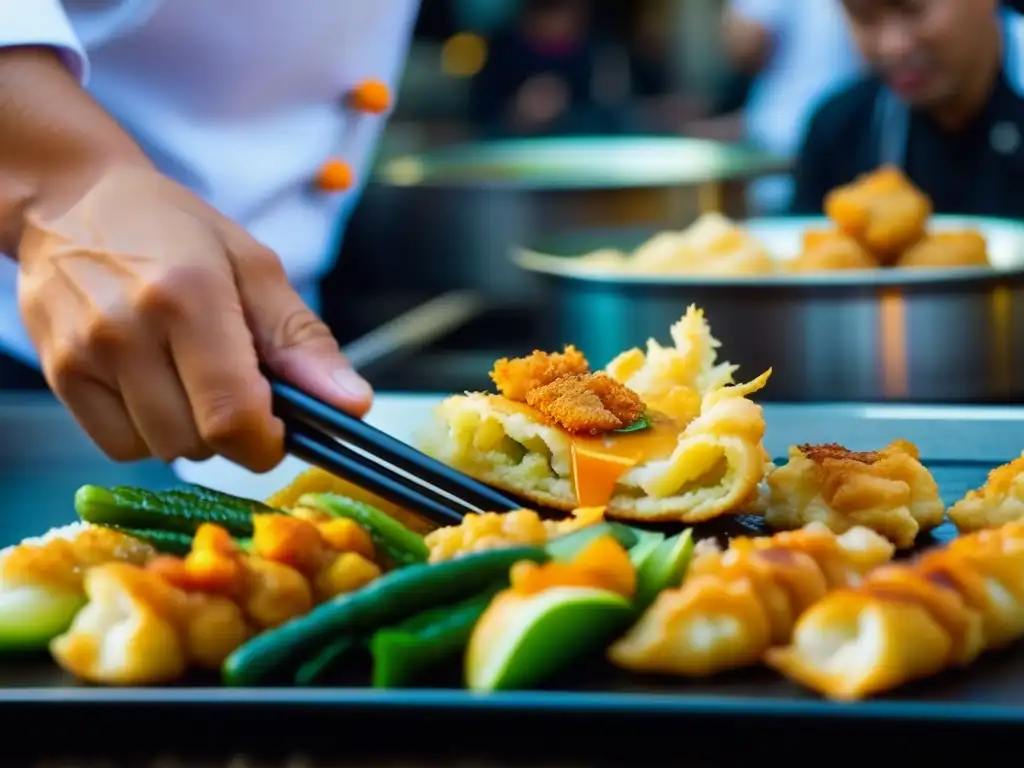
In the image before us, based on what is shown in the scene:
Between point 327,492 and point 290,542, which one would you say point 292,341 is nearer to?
point 327,492

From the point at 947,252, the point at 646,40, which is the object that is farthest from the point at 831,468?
the point at 646,40

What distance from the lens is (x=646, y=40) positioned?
999cm

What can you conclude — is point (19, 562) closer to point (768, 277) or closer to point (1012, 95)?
point (768, 277)

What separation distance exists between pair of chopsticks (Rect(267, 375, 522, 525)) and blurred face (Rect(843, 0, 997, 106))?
2.20 m

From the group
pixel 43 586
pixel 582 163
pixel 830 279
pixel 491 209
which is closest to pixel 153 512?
pixel 43 586

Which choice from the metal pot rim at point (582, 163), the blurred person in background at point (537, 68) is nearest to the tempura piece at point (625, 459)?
the metal pot rim at point (582, 163)

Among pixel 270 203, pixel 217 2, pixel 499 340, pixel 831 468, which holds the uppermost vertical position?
pixel 217 2

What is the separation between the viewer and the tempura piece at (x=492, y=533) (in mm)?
1016

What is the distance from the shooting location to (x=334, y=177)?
214cm

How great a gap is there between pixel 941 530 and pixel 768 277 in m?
0.67

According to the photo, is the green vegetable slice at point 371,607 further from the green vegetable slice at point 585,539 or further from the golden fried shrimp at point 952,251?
the golden fried shrimp at point 952,251

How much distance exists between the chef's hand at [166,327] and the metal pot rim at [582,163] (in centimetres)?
153

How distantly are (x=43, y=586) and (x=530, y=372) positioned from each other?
0.49 m

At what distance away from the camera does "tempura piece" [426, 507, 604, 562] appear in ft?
3.33
